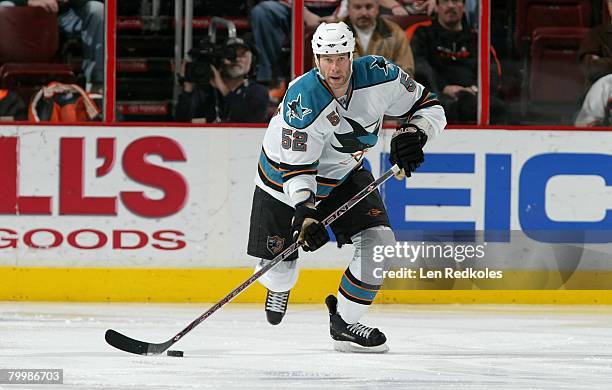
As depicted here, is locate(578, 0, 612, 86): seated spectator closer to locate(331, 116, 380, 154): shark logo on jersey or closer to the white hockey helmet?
locate(331, 116, 380, 154): shark logo on jersey

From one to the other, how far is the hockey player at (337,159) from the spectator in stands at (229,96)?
1229mm

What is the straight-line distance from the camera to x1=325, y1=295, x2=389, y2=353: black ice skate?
4.75 m

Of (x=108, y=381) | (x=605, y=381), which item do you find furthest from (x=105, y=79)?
(x=605, y=381)

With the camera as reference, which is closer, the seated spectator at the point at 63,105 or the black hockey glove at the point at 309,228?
the black hockey glove at the point at 309,228

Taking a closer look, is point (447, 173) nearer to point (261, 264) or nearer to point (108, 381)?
point (261, 264)

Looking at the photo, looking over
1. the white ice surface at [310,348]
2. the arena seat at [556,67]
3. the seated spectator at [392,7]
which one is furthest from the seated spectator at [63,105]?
the arena seat at [556,67]

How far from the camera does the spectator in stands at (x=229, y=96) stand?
6238 millimetres

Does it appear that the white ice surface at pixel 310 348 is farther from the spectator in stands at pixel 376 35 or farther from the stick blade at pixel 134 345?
the spectator in stands at pixel 376 35

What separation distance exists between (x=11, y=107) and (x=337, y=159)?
203 centimetres

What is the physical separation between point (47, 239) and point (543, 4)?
2.44m

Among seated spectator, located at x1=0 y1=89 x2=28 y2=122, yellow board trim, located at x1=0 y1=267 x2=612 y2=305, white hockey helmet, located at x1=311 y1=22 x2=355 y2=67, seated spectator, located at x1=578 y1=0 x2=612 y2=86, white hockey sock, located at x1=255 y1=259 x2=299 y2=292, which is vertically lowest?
yellow board trim, located at x1=0 y1=267 x2=612 y2=305

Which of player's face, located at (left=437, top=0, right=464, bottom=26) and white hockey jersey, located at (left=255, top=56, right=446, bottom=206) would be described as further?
player's face, located at (left=437, top=0, right=464, bottom=26)

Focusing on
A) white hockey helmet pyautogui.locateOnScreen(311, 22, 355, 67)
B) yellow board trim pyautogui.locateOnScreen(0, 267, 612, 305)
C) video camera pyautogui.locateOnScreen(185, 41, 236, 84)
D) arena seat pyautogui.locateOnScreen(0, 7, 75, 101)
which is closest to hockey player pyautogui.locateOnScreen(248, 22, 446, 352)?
white hockey helmet pyautogui.locateOnScreen(311, 22, 355, 67)

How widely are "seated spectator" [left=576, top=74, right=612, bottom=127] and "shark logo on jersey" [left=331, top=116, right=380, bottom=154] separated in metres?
1.92
